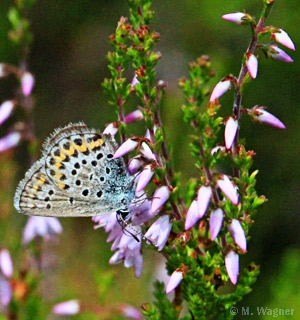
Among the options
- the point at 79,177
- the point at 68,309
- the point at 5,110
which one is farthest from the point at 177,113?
the point at 79,177

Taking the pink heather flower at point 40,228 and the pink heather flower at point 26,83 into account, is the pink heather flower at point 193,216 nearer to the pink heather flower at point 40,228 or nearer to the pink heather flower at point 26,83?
the pink heather flower at point 26,83

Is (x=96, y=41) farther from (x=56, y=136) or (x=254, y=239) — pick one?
(x=56, y=136)

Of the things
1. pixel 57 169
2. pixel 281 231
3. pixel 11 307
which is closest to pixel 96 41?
pixel 281 231

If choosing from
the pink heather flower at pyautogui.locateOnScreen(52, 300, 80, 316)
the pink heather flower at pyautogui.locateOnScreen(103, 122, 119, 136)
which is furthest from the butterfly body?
the pink heather flower at pyautogui.locateOnScreen(52, 300, 80, 316)

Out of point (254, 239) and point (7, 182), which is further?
point (254, 239)

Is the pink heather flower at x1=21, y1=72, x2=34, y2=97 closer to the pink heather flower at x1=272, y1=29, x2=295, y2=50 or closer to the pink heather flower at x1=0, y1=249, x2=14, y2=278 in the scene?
the pink heather flower at x1=0, y1=249, x2=14, y2=278

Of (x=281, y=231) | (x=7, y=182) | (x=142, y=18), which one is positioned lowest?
(x=281, y=231)
